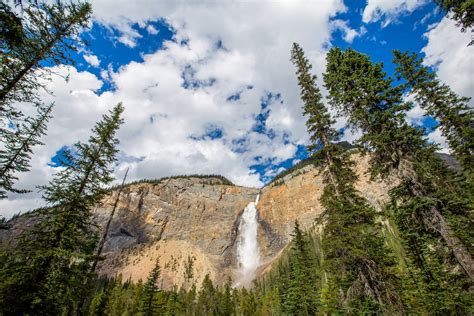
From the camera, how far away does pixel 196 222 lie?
138250mm

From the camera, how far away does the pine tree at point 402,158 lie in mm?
9289

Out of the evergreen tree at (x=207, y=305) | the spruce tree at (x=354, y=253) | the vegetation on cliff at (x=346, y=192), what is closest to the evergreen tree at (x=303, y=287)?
the vegetation on cliff at (x=346, y=192)

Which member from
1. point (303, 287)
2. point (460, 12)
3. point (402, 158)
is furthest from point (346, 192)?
point (303, 287)

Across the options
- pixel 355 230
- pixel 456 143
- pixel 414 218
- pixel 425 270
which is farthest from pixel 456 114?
pixel 355 230

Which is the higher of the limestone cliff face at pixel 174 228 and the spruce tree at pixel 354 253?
the limestone cliff face at pixel 174 228

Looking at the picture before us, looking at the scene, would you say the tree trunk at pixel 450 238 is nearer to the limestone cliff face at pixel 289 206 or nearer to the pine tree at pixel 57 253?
the pine tree at pixel 57 253

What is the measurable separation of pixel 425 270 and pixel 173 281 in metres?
113

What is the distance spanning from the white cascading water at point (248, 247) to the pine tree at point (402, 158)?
332ft

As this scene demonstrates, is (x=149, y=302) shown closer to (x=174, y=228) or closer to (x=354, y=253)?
(x=354, y=253)

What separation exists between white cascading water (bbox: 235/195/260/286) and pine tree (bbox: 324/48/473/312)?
332 ft

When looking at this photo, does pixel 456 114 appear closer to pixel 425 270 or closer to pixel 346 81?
pixel 346 81

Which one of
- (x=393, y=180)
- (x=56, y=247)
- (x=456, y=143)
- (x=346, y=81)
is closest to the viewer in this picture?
(x=393, y=180)

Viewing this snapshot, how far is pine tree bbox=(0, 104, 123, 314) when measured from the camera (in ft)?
35.7

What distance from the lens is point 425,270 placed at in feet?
57.5
